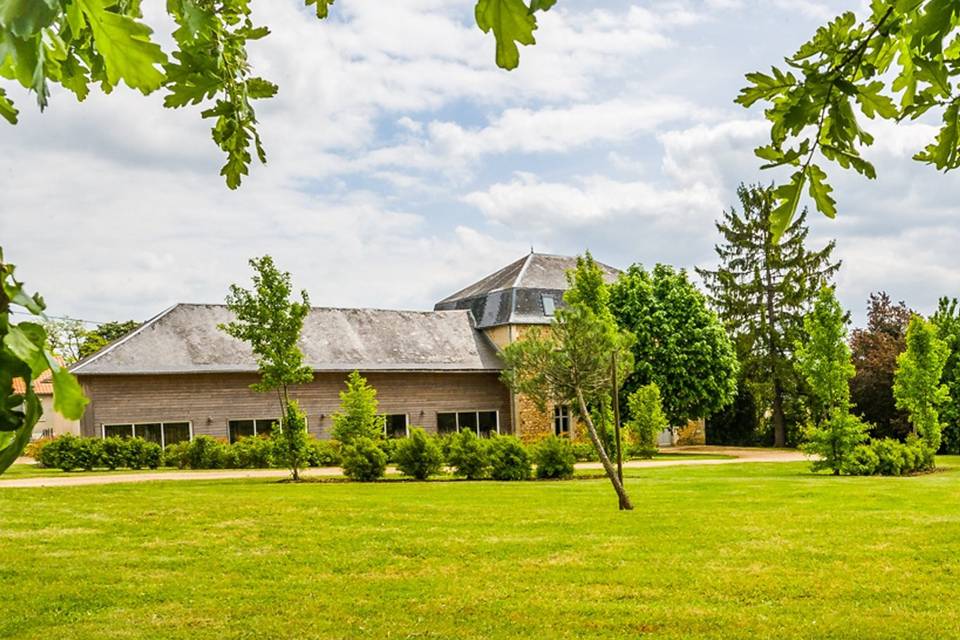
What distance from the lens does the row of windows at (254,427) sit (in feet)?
94.9

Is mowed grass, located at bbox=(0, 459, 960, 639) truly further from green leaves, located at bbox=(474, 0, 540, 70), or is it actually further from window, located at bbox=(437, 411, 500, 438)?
window, located at bbox=(437, 411, 500, 438)

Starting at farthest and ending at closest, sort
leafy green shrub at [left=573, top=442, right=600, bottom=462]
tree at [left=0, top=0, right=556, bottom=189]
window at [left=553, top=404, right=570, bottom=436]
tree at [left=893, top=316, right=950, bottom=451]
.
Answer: window at [left=553, top=404, right=570, bottom=436]
leafy green shrub at [left=573, top=442, right=600, bottom=462]
tree at [left=893, top=316, right=950, bottom=451]
tree at [left=0, top=0, right=556, bottom=189]

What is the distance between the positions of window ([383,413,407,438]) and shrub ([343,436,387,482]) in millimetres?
12330

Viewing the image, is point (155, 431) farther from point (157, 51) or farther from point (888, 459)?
point (157, 51)

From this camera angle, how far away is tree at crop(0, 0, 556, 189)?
44.5 inches

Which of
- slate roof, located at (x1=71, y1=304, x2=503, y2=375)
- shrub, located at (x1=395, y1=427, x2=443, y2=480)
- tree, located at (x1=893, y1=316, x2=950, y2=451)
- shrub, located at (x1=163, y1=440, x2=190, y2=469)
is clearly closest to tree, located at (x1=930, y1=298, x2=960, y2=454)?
tree, located at (x1=893, y1=316, x2=950, y2=451)

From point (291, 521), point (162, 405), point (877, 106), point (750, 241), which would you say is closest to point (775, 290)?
point (750, 241)

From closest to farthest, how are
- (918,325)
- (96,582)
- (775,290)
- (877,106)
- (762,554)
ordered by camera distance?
(877,106)
(96,582)
(762,554)
(918,325)
(775,290)

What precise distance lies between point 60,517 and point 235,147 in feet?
40.1

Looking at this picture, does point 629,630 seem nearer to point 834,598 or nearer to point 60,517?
point 834,598

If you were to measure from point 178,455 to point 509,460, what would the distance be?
11039 mm

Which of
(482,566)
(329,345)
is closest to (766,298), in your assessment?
(329,345)

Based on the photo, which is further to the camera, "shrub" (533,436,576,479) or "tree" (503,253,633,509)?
"shrub" (533,436,576,479)

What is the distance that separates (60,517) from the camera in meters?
13.3
